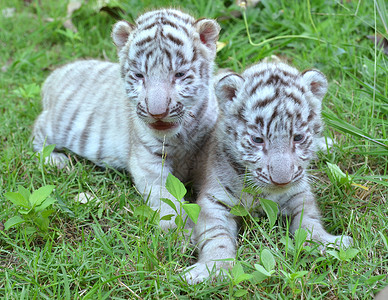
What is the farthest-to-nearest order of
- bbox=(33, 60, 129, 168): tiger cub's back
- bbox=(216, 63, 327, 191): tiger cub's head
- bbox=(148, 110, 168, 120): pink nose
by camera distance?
bbox=(33, 60, 129, 168): tiger cub's back → bbox=(148, 110, 168, 120): pink nose → bbox=(216, 63, 327, 191): tiger cub's head

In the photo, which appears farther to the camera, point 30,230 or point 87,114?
point 87,114

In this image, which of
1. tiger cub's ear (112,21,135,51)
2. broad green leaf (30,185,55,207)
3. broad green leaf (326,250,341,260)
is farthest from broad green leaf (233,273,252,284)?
tiger cub's ear (112,21,135,51)

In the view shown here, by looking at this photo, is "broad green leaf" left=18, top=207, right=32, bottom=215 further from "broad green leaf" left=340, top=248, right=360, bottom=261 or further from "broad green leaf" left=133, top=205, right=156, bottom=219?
"broad green leaf" left=340, top=248, right=360, bottom=261

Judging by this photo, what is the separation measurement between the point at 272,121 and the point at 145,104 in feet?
2.77

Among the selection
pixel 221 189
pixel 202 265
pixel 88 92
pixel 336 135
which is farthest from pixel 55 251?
pixel 336 135

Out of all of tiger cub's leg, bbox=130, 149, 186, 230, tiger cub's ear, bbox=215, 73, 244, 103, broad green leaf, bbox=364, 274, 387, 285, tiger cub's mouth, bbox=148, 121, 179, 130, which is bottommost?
tiger cub's leg, bbox=130, 149, 186, 230

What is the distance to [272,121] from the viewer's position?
285 cm

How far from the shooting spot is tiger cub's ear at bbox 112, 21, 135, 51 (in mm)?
3588

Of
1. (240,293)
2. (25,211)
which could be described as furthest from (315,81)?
(25,211)

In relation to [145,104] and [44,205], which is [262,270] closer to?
[145,104]

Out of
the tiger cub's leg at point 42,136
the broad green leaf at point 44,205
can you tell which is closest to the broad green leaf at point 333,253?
the broad green leaf at point 44,205

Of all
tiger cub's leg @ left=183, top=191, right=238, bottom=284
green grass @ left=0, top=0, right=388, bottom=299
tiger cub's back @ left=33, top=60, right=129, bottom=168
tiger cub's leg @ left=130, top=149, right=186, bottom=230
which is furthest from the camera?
tiger cub's back @ left=33, top=60, right=129, bottom=168

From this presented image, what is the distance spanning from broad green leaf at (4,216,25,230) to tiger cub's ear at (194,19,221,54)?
182 centimetres

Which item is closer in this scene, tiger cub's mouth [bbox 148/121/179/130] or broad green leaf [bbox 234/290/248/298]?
broad green leaf [bbox 234/290/248/298]
